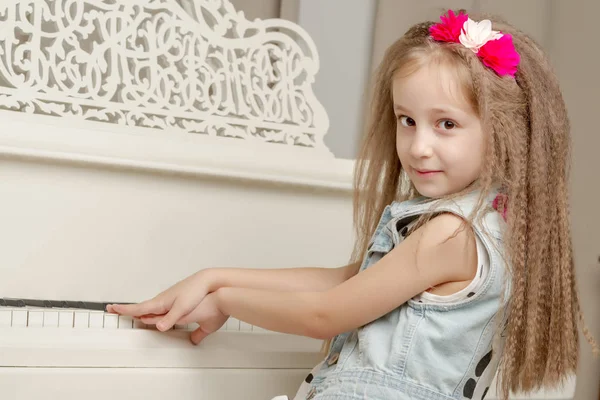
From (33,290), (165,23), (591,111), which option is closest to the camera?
(33,290)

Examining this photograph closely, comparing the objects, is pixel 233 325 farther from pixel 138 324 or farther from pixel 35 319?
pixel 35 319

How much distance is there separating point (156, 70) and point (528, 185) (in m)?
0.66

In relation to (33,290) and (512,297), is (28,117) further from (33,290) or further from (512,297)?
(512,297)

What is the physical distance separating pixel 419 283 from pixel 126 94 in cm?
62

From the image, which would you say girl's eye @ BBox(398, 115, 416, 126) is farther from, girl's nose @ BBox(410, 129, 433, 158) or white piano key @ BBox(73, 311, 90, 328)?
white piano key @ BBox(73, 311, 90, 328)

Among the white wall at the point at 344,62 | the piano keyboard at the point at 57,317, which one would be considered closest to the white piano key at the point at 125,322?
the piano keyboard at the point at 57,317


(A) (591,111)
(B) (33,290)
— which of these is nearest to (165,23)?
(B) (33,290)

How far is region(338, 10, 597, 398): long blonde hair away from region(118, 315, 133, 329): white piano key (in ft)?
1.59

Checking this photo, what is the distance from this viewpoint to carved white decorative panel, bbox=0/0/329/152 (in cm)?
131

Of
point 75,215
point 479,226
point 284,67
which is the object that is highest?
point 284,67

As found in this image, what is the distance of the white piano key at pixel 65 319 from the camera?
103cm

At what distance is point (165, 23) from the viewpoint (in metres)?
1.39

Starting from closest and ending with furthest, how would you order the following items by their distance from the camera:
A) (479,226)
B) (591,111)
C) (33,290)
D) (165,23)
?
1. (479,226)
2. (33,290)
3. (165,23)
4. (591,111)

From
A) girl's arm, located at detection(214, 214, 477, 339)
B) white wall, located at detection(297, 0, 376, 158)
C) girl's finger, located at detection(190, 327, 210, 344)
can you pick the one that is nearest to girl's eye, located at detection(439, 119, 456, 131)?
girl's arm, located at detection(214, 214, 477, 339)
